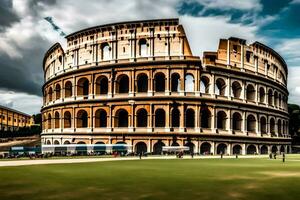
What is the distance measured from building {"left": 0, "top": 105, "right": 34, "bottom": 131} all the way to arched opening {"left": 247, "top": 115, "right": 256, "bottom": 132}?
67162 mm

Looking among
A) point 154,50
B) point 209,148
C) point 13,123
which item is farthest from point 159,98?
point 13,123

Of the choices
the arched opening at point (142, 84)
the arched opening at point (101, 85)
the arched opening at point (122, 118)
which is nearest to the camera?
the arched opening at point (122, 118)

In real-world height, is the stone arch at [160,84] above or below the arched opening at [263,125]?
above

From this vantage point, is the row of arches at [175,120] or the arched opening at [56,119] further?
the arched opening at [56,119]

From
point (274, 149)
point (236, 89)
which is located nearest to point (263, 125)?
point (274, 149)

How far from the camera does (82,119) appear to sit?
4494 centimetres

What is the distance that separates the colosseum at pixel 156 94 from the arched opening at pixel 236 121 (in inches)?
5.2

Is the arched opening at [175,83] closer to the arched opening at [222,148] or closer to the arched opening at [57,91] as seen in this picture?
the arched opening at [222,148]

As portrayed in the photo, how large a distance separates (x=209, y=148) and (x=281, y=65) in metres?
23.3

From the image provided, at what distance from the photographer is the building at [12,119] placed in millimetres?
94688

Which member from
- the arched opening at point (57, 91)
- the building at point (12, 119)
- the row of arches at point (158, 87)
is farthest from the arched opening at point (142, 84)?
the building at point (12, 119)

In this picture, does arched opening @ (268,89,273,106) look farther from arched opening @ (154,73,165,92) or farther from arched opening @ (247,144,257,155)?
arched opening @ (154,73,165,92)

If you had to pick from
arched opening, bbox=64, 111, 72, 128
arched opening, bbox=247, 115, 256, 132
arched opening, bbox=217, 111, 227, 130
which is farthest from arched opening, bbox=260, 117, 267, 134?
arched opening, bbox=64, 111, 72, 128

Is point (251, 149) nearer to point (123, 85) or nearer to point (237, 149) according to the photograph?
point (237, 149)
